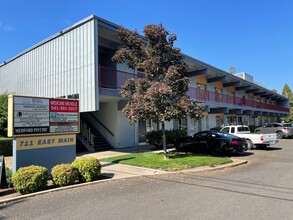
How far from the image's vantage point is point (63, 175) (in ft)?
25.5

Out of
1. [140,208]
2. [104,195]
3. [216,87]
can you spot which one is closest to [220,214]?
[140,208]

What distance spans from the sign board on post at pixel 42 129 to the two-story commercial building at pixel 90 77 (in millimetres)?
3462

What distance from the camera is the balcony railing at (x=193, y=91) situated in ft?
50.2

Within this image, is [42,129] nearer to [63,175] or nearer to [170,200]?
[63,175]

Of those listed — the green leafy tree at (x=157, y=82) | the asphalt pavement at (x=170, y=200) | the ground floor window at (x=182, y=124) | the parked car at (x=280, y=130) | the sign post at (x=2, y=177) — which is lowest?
the asphalt pavement at (x=170, y=200)

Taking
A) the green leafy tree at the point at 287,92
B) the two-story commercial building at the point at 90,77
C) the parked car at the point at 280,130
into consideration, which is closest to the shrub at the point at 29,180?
the two-story commercial building at the point at 90,77

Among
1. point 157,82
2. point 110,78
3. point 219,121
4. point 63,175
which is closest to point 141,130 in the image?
point 110,78

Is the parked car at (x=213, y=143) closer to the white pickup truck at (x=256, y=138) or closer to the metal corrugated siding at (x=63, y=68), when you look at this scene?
the white pickup truck at (x=256, y=138)

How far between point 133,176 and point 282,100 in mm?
57940

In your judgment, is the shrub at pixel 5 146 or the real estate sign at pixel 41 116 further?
the shrub at pixel 5 146

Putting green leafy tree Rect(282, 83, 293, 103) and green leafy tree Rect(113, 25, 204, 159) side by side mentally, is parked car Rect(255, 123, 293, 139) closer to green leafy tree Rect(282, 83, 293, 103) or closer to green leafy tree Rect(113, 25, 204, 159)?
green leafy tree Rect(113, 25, 204, 159)

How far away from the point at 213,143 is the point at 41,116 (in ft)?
30.4

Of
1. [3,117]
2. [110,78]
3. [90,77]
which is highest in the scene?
[110,78]

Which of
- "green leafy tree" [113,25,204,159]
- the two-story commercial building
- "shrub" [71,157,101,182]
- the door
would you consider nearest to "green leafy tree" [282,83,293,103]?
the two-story commercial building
